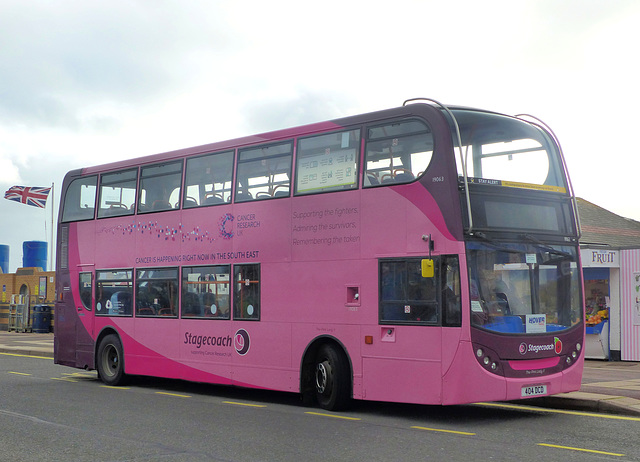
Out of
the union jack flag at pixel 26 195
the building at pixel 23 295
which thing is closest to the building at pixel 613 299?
the building at pixel 23 295

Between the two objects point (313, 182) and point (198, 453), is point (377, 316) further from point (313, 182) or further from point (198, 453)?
point (198, 453)

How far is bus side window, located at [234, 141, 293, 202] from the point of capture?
12.8 m

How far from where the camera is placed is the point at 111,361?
16.4 m

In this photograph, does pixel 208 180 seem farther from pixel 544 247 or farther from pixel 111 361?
pixel 544 247

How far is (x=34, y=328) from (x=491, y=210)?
28080mm

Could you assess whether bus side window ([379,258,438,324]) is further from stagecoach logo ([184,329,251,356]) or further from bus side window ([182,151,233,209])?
bus side window ([182,151,233,209])

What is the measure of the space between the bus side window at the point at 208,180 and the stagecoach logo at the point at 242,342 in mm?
2240

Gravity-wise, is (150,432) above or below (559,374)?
below

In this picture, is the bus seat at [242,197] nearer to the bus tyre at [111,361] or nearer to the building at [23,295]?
the bus tyre at [111,361]

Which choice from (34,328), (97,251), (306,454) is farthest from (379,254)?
(34,328)

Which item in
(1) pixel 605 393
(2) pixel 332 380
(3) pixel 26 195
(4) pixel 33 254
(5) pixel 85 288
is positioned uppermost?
(3) pixel 26 195

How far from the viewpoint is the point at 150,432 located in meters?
9.94

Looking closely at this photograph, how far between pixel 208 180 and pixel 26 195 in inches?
1020

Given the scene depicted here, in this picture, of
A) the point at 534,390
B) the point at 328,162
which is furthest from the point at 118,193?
the point at 534,390
